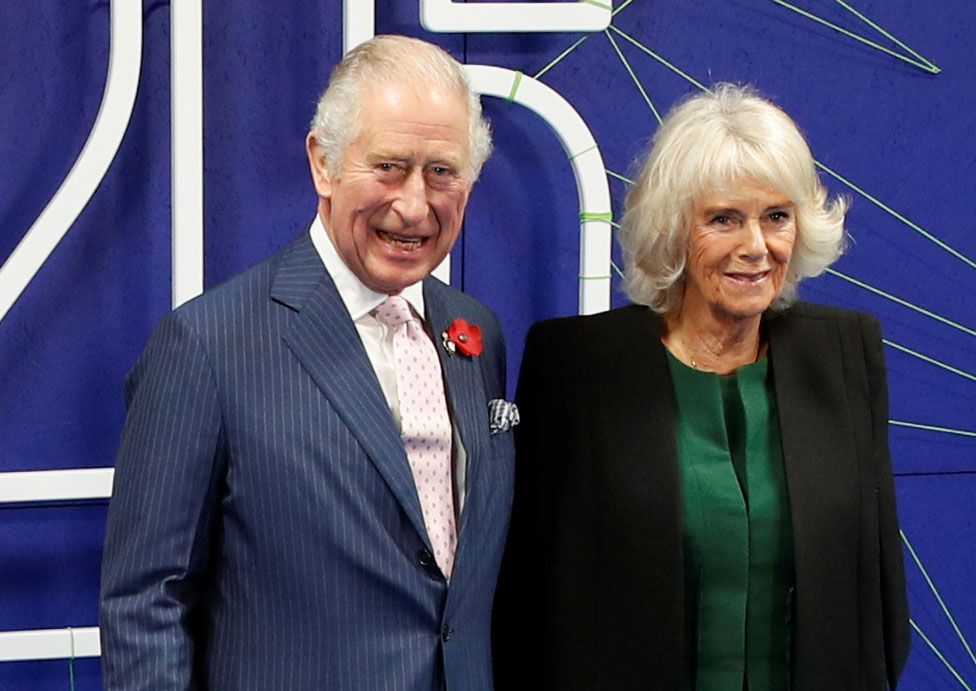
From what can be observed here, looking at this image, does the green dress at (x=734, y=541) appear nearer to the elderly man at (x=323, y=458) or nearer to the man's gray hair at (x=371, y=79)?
the elderly man at (x=323, y=458)

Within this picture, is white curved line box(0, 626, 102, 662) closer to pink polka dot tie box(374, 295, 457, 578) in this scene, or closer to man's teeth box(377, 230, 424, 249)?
pink polka dot tie box(374, 295, 457, 578)

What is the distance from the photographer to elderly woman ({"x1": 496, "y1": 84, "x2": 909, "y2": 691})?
1748 millimetres

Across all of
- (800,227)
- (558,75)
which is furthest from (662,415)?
(558,75)

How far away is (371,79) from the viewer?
154 centimetres

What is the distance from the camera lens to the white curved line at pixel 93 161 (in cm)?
213

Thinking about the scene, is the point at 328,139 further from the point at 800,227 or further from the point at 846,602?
the point at 846,602

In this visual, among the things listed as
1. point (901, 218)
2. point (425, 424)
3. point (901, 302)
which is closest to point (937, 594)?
point (901, 302)

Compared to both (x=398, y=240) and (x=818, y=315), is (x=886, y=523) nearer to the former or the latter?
(x=818, y=315)

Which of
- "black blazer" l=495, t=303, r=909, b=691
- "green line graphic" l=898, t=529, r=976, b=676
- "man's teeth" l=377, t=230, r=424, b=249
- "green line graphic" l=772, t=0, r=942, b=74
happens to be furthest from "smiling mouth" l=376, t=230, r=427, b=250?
"green line graphic" l=898, t=529, r=976, b=676

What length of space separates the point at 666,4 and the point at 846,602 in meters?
1.11

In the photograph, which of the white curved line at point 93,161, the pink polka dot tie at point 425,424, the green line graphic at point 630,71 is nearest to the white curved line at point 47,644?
the white curved line at point 93,161

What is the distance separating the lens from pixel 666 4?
2.45 meters

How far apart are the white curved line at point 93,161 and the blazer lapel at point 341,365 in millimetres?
659

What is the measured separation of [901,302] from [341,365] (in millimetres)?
1387
